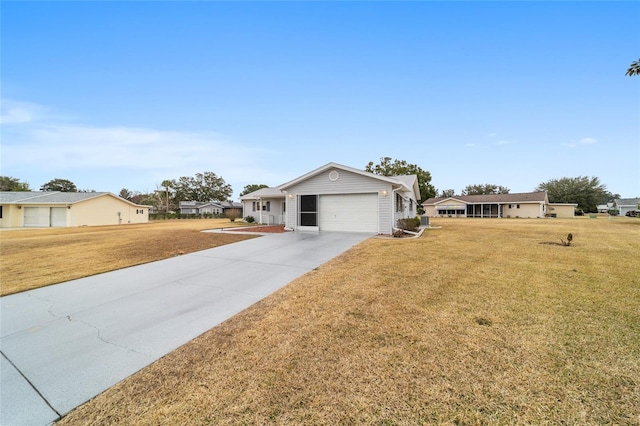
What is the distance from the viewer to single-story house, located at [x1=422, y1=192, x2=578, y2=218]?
122ft

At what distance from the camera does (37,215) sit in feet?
81.3

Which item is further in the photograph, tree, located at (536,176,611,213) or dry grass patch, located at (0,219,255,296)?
tree, located at (536,176,611,213)

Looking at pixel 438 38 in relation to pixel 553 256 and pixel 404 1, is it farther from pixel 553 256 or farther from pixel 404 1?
pixel 553 256

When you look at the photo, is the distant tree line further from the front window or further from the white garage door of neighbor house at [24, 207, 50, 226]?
the front window

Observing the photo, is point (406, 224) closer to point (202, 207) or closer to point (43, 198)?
point (43, 198)

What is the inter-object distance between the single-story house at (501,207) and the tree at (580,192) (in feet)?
41.9

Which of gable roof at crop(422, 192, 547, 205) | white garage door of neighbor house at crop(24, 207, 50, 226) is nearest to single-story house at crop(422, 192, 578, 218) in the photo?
gable roof at crop(422, 192, 547, 205)

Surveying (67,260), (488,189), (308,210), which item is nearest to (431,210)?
(488,189)

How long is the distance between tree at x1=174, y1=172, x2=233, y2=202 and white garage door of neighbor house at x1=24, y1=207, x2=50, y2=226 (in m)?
34.0

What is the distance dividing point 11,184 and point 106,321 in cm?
6476

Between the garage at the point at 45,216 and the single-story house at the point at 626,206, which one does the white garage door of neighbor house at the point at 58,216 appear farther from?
the single-story house at the point at 626,206

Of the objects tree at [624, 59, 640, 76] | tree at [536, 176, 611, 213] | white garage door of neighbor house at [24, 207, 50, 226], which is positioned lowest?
white garage door of neighbor house at [24, 207, 50, 226]

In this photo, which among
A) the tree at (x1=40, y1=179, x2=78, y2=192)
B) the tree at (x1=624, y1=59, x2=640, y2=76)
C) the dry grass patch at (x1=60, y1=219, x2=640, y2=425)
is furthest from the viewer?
the tree at (x1=40, y1=179, x2=78, y2=192)

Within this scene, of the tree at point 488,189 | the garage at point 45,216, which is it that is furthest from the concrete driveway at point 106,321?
the tree at point 488,189
